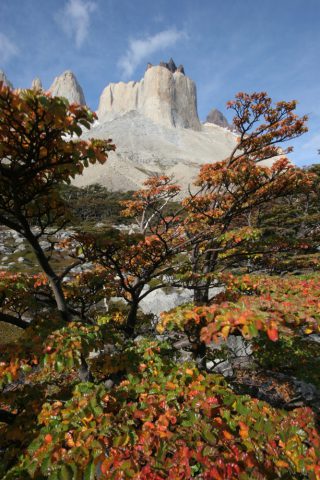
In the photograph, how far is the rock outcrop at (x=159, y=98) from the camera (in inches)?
5856

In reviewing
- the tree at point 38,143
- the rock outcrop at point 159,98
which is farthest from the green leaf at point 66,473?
the rock outcrop at point 159,98

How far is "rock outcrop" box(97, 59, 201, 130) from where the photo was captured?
148750mm

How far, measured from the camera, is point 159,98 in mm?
149750

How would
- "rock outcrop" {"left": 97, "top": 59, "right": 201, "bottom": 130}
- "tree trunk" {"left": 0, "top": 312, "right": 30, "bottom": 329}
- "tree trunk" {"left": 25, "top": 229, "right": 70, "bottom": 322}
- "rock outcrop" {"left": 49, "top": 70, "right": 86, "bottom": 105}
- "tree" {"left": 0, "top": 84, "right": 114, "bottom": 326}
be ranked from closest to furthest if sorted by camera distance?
"tree" {"left": 0, "top": 84, "right": 114, "bottom": 326} < "tree trunk" {"left": 25, "top": 229, "right": 70, "bottom": 322} < "tree trunk" {"left": 0, "top": 312, "right": 30, "bottom": 329} < "rock outcrop" {"left": 97, "top": 59, "right": 201, "bottom": 130} < "rock outcrop" {"left": 49, "top": 70, "right": 86, "bottom": 105}

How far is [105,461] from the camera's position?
2.68 metres

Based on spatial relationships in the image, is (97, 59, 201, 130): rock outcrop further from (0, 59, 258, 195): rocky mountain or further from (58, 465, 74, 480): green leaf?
(58, 465, 74, 480): green leaf

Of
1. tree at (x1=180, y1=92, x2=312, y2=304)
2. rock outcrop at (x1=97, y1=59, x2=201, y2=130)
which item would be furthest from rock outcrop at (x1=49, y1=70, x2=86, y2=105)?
tree at (x1=180, y1=92, x2=312, y2=304)

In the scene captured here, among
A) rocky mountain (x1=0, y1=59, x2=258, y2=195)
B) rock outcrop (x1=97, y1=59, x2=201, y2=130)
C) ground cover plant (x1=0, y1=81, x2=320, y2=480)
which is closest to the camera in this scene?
ground cover plant (x1=0, y1=81, x2=320, y2=480)

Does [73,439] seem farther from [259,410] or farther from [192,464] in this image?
[259,410]

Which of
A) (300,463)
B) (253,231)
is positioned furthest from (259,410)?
(253,231)

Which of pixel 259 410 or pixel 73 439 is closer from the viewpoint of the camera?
pixel 73 439

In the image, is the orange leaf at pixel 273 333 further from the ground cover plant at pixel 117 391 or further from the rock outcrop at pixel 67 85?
the rock outcrop at pixel 67 85

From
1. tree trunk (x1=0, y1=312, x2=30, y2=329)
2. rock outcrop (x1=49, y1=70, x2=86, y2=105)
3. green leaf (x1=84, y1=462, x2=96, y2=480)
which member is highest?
rock outcrop (x1=49, y1=70, x2=86, y2=105)

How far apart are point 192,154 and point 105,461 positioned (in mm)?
140568
